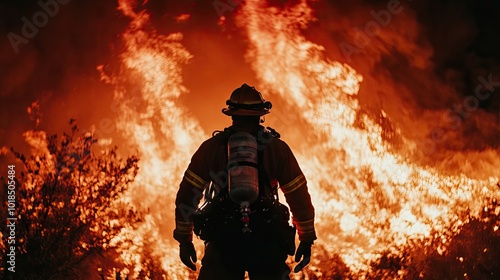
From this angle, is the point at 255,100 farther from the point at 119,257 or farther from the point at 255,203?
the point at 119,257

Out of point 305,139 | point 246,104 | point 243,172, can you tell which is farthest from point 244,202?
point 305,139

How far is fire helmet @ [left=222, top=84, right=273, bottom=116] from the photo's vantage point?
8.73m

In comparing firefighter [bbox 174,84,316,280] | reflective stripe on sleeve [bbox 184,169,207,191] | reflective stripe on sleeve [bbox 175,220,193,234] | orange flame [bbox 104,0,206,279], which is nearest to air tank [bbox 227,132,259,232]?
firefighter [bbox 174,84,316,280]

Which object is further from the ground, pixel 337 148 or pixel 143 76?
pixel 143 76

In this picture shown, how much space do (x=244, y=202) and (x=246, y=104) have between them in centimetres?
122

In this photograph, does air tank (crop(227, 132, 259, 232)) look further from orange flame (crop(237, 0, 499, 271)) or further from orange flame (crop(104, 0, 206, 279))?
orange flame (crop(104, 0, 206, 279))

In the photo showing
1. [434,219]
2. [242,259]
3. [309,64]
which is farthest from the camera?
[434,219]

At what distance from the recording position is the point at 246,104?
875 cm

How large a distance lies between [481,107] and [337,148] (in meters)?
3.70

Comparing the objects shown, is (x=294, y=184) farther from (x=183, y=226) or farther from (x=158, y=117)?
(x=158, y=117)

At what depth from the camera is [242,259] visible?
8398 millimetres

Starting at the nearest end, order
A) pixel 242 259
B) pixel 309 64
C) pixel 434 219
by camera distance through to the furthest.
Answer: pixel 242 259
pixel 309 64
pixel 434 219

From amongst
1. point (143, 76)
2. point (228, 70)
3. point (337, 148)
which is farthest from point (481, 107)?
point (143, 76)

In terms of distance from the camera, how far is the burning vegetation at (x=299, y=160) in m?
14.1
